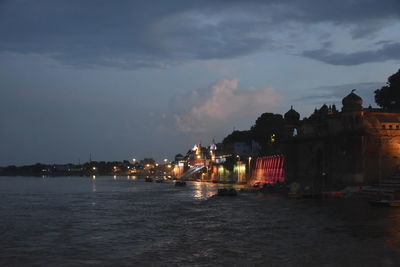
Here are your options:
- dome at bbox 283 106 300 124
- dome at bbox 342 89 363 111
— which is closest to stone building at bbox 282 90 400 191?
dome at bbox 342 89 363 111

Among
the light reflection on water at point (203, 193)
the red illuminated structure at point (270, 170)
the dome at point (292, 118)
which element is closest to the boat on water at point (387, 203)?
the light reflection on water at point (203, 193)

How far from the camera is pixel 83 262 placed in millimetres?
30078

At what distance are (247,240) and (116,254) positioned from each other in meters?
10.1

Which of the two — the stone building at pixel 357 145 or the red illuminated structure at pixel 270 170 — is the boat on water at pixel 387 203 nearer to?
the stone building at pixel 357 145

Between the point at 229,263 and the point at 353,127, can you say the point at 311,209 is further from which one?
the point at 229,263

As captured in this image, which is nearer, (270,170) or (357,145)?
(357,145)

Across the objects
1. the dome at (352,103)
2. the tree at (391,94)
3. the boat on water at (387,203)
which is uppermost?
the tree at (391,94)

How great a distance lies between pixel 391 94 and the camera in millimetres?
110938

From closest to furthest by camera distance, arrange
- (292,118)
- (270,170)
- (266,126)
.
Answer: (292,118) < (270,170) < (266,126)

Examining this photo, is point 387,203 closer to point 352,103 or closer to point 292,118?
point 352,103

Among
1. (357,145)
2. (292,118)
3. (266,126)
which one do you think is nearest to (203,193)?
(292,118)

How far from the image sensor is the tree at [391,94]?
359 ft

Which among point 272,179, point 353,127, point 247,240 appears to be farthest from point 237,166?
point 247,240

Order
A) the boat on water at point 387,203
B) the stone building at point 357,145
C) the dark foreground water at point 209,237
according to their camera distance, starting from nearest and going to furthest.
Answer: the dark foreground water at point 209,237, the boat on water at point 387,203, the stone building at point 357,145
